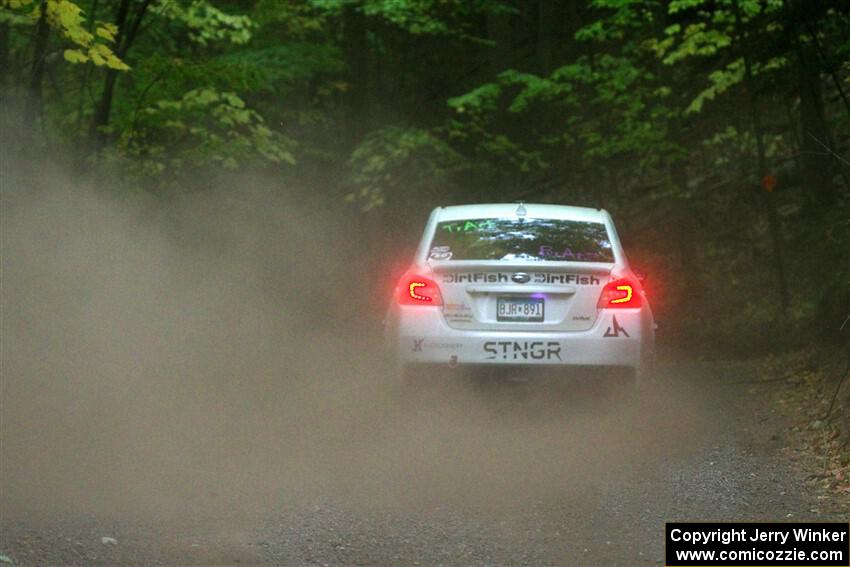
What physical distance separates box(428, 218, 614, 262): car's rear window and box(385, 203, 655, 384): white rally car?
32 millimetres

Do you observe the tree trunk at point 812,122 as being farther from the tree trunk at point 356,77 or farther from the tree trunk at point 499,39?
the tree trunk at point 356,77

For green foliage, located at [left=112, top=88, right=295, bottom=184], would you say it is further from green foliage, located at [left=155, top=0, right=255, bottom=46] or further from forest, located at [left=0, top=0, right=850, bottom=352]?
green foliage, located at [left=155, top=0, right=255, bottom=46]

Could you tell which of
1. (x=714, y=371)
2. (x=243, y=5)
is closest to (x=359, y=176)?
(x=243, y=5)

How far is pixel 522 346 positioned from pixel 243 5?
1255 centimetres

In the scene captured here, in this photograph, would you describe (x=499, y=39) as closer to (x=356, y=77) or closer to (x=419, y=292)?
(x=356, y=77)

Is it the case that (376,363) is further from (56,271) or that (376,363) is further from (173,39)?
(173,39)

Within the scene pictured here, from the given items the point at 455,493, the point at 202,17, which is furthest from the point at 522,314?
the point at 202,17

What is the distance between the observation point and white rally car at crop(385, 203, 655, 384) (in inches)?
337

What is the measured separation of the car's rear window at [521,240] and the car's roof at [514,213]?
0.32 ft

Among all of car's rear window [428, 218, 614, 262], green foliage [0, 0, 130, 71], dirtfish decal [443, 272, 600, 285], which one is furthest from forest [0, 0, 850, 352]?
dirtfish decal [443, 272, 600, 285]

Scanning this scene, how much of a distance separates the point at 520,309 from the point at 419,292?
792mm

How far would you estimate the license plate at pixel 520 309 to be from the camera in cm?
860

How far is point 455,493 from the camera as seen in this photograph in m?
6.82

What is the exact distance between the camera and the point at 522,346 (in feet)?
28.0
